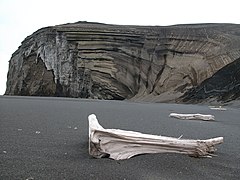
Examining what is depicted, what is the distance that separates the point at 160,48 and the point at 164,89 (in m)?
5.18

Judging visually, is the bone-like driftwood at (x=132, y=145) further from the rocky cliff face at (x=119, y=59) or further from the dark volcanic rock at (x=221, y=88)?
the rocky cliff face at (x=119, y=59)

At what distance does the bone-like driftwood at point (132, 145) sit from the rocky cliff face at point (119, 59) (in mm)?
25335

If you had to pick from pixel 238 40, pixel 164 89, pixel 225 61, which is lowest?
pixel 164 89

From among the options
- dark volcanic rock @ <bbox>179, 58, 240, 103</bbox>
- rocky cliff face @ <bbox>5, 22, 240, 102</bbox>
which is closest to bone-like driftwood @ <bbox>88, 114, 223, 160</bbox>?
dark volcanic rock @ <bbox>179, 58, 240, 103</bbox>

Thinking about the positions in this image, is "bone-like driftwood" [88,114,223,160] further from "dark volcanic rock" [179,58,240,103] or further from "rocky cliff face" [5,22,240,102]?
"rocky cliff face" [5,22,240,102]

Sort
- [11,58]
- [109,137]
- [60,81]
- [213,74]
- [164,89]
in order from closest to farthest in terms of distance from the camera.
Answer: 1. [109,137]
2. [213,74]
3. [164,89]
4. [60,81]
5. [11,58]

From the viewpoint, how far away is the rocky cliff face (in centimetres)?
3019

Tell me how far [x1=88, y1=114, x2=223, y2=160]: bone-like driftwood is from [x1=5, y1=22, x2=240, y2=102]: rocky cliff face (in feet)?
83.1

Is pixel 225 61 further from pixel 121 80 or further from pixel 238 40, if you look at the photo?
pixel 121 80

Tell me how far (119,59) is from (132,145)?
99.8 feet

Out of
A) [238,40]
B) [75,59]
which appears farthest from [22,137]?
[75,59]

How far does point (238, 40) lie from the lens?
27234mm

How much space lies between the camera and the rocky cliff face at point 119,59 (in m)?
30.2

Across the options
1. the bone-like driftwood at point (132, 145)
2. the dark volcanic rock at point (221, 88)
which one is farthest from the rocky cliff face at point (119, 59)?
the bone-like driftwood at point (132, 145)
